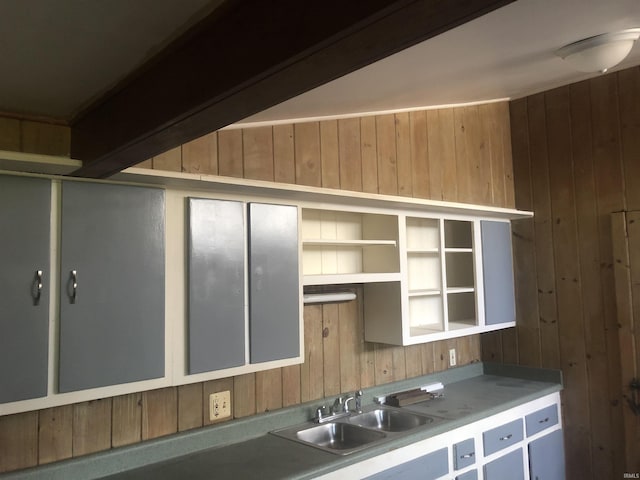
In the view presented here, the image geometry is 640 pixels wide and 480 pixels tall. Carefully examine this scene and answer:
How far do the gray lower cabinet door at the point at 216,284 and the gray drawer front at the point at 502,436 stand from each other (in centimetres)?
151

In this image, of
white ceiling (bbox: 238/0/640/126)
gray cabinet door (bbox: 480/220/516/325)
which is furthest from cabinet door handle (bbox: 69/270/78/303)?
gray cabinet door (bbox: 480/220/516/325)

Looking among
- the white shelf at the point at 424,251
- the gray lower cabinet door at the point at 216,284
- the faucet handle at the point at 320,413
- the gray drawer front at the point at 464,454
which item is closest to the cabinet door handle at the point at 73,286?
the gray lower cabinet door at the point at 216,284

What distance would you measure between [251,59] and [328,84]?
100 centimetres

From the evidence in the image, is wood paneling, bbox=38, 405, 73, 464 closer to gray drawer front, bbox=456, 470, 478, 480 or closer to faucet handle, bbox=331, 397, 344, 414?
faucet handle, bbox=331, 397, 344, 414

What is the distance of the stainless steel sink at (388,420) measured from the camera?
274cm

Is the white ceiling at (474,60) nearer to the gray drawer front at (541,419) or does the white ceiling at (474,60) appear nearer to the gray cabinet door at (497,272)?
the gray cabinet door at (497,272)

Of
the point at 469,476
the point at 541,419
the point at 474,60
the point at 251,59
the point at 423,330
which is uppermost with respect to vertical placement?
the point at 474,60

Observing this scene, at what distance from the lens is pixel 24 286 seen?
1.63 meters

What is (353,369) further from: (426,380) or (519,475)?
(519,475)

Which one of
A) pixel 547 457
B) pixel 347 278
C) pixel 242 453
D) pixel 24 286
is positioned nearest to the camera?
pixel 24 286

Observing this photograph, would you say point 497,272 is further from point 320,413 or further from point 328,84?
point 328,84

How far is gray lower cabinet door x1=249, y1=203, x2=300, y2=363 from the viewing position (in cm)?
219

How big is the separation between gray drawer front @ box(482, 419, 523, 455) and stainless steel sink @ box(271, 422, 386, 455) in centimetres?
71

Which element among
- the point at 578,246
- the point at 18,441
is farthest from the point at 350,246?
the point at 18,441
